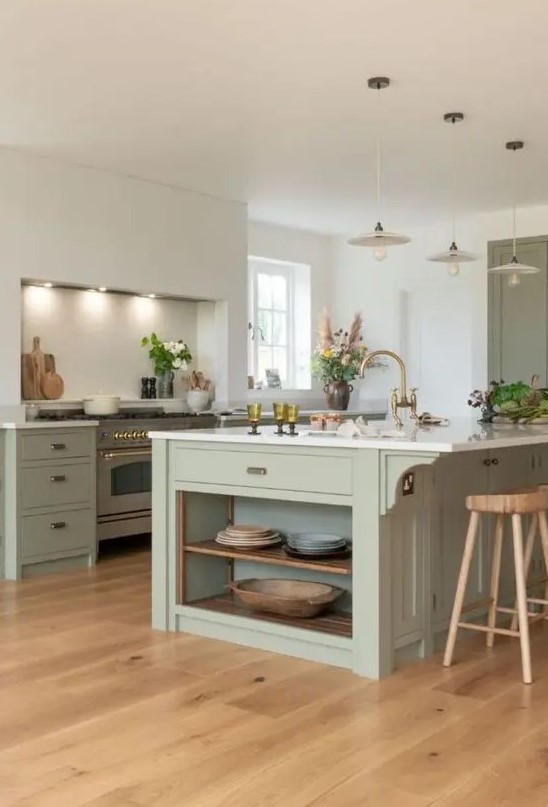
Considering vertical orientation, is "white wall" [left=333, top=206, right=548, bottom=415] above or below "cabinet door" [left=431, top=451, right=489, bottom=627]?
above

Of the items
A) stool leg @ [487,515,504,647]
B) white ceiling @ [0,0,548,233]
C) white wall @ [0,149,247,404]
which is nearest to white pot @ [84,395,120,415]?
white wall @ [0,149,247,404]

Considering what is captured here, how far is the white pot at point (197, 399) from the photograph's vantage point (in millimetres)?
6957

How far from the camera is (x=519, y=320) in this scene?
773cm

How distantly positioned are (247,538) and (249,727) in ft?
3.74

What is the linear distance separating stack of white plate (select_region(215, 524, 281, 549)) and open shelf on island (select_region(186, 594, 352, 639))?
0.90ft

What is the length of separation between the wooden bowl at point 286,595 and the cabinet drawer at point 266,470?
45cm

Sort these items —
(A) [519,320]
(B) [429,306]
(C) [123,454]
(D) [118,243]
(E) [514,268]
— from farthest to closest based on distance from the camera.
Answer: (B) [429,306] < (A) [519,320] < (D) [118,243] < (C) [123,454] < (E) [514,268]

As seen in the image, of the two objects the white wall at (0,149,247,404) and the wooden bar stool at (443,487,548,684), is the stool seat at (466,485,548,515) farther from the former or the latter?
the white wall at (0,149,247,404)

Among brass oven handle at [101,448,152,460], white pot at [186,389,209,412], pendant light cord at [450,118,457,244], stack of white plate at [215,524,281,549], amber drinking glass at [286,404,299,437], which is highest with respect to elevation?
pendant light cord at [450,118,457,244]

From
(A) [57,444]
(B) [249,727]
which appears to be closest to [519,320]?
(A) [57,444]

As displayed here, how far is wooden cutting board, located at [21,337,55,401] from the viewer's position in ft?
19.6

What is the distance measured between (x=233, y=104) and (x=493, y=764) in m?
3.48

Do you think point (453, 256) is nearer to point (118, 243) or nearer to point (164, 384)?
point (118, 243)

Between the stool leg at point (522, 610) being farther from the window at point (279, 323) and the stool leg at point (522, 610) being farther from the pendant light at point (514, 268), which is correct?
the window at point (279, 323)
